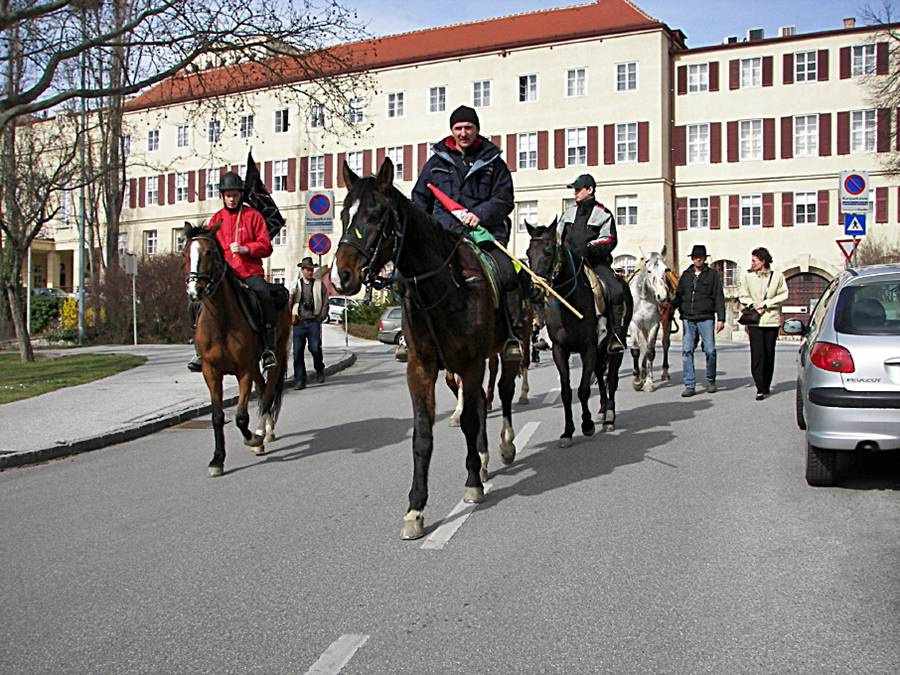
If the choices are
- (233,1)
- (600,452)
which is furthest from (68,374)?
(600,452)

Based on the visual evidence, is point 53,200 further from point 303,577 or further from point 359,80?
point 303,577

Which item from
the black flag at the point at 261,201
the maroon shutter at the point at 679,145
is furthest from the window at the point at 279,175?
the black flag at the point at 261,201


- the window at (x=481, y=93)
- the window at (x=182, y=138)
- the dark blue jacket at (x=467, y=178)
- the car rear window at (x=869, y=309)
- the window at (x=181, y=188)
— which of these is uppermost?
the window at (x=481, y=93)

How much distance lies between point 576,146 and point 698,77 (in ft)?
26.7

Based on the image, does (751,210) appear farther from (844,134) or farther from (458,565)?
(458,565)

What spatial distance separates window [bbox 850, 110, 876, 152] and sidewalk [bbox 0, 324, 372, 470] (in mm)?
44008

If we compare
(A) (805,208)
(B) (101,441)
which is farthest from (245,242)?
(A) (805,208)

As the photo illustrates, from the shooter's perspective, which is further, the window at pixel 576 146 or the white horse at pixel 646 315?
the window at pixel 576 146

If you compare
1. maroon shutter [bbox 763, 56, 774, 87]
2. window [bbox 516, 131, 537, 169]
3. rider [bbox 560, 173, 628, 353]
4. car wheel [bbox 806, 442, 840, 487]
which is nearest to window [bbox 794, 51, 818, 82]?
maroon shutter [bbox 763, 56, 774, 87]

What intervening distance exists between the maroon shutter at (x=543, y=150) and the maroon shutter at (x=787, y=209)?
44.8 feet

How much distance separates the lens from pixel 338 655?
4.21 m

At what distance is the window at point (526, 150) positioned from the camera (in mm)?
58094

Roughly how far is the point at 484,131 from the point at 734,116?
14521mm

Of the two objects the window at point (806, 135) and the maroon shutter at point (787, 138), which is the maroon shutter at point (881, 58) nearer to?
the window at point (806, 135)
